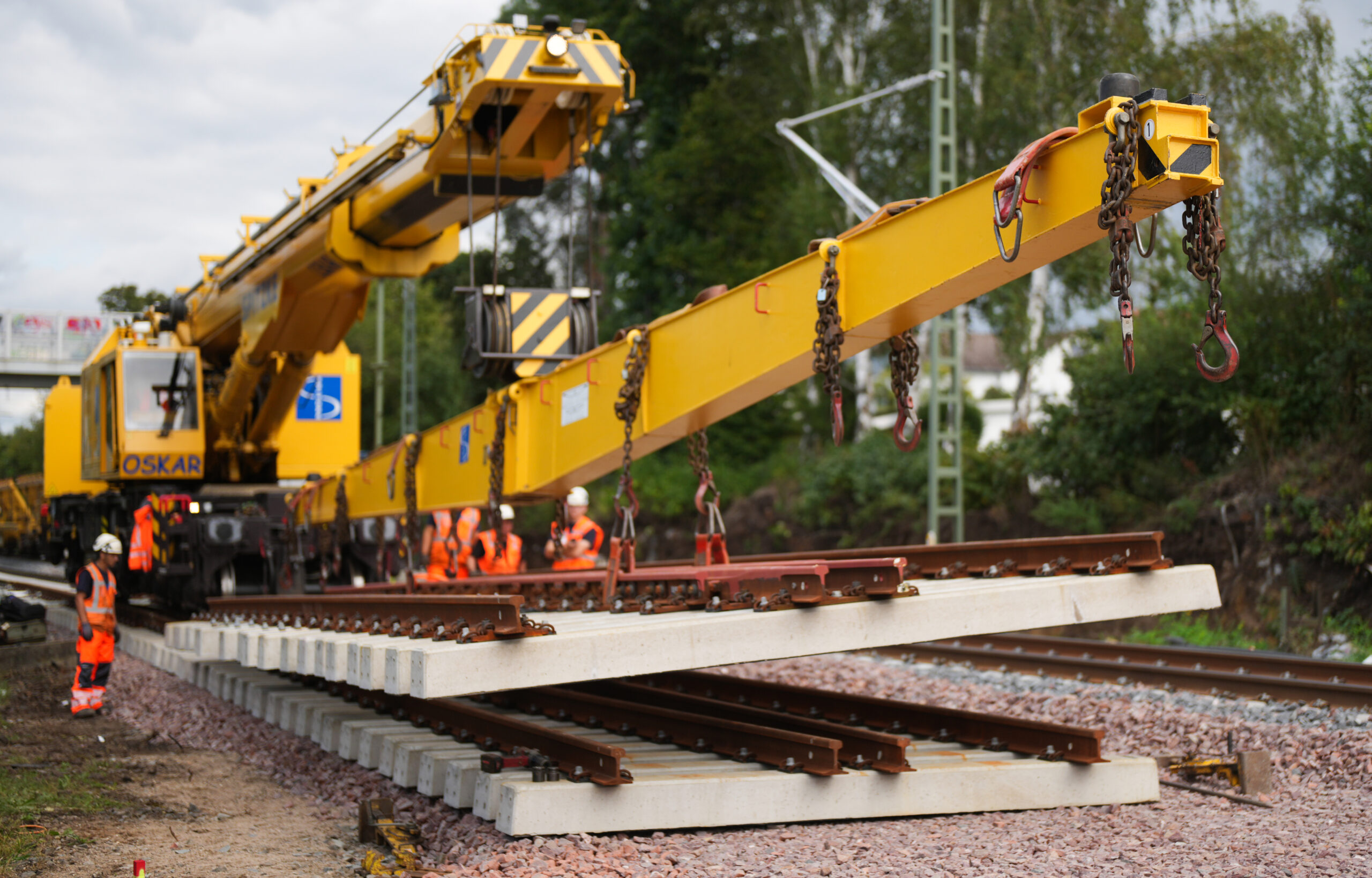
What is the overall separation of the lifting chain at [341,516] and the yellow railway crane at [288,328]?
4.42 feet

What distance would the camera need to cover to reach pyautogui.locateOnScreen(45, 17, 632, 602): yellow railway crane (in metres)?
7.16

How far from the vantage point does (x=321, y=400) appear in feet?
46.5

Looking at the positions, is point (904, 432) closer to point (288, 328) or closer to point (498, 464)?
point (498, 464)

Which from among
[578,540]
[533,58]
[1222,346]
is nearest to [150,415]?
[578,540]

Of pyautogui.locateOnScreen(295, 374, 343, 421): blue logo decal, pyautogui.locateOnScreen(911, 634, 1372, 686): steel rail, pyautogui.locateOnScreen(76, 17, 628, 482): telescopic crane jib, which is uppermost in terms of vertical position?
pyautogui.locateOnScreen(76, 17, 628, 482): telescopic crane jib

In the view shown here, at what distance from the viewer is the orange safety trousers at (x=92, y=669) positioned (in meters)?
9.66

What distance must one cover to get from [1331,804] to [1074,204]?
3.49 meters

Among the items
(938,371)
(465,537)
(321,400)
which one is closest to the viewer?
(465,537)

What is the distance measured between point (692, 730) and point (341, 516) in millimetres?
4839

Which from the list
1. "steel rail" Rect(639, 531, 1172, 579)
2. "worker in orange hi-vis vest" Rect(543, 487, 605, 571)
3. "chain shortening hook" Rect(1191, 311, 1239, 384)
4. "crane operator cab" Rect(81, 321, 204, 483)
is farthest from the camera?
"crane operator cab" Rect(81, 321, 204, 483)

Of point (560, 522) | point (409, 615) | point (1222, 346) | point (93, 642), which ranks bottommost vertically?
point (93, 642)

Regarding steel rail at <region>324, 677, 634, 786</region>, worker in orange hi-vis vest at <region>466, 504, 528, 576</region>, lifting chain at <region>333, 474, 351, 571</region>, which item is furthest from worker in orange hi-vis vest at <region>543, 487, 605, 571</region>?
lifting chain at <region>333, 474, 351, 571</region>

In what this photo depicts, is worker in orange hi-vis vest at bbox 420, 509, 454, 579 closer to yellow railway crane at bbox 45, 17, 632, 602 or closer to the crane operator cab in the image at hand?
yellow railway crane at bbox 45, 17, 632, 602

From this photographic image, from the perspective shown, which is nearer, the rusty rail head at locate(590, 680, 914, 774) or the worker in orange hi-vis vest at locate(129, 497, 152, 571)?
the rusty rail head at locate(590, 680, 914, 774)
